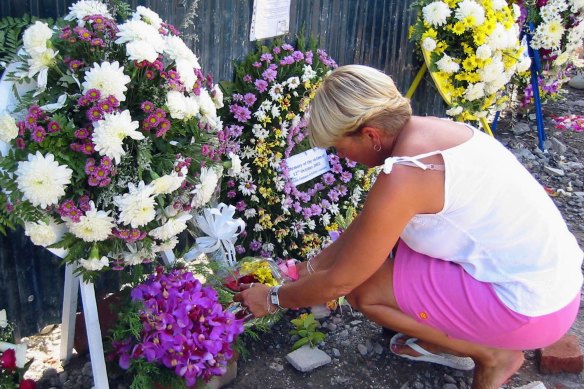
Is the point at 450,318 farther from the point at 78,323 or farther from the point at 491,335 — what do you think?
the point at 78,323

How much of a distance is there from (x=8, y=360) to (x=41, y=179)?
838 mm

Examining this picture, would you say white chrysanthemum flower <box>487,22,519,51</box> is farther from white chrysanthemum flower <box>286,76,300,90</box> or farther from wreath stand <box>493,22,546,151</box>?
white chrysanthemum flower <box>286,76,300,90</box>

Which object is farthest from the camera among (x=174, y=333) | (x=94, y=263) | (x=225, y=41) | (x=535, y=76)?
(x=535, y=76)

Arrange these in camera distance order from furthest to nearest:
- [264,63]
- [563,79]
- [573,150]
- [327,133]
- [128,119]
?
[563,79]
[573,150]
[264,63]
[327,133]
[128,119]

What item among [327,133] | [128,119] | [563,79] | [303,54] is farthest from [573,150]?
[128,119]

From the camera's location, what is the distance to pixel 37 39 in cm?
221

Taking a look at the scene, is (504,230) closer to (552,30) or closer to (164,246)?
(164,246)

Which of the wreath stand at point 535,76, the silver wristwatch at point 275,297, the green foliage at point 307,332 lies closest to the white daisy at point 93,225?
the silver wristwatch at point 275,297

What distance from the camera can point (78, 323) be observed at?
2996 mm

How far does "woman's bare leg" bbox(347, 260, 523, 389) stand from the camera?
278 centimetres

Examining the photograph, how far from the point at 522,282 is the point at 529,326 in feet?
0.63

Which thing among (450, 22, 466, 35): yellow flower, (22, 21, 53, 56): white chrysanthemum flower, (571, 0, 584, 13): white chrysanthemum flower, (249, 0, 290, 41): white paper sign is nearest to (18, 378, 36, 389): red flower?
(22, 21, 53, 56): white chrysanthemum flower

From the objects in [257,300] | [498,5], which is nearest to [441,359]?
[257,300]

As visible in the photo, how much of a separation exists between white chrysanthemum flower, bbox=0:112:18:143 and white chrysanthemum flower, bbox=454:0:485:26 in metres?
3.47
